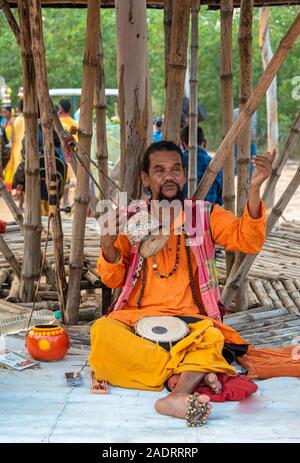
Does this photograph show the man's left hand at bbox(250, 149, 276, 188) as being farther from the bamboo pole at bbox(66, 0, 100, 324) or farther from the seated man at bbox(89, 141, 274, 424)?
the bamboo pole at bbox(66, 0, 100, 324)

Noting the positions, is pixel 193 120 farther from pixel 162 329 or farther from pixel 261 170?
pixel 162 329

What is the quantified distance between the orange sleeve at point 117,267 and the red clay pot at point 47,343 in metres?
0.27

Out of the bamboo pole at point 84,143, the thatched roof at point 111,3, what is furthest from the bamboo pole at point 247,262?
the thatched roof at point 111,3

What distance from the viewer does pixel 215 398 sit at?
271 cm

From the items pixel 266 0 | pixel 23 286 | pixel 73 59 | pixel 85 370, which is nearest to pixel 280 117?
pixel 73 59

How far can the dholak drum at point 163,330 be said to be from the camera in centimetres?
286

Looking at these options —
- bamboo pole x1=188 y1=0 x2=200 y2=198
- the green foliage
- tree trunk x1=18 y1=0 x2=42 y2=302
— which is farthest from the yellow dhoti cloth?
the green foliage

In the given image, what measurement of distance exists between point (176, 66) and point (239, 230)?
93 cm

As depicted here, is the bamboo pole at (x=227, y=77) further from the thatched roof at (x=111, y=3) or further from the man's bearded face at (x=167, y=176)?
the thatched roof at (x=111, y=3)

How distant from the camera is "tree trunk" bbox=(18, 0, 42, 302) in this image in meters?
4.00

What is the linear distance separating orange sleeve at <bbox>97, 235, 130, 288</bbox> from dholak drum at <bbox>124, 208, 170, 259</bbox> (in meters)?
0.03

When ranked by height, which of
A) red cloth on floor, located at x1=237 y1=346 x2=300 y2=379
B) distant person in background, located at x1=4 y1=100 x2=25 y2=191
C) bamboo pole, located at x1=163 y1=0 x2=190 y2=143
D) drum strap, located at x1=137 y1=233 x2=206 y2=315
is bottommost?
distant person in background, located at x1=4 y1=100 x2=25 y2=191

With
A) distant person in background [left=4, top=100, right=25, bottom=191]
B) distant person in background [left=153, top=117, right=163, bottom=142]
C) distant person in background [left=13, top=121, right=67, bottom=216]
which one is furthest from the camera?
distant person in background [left=4, top=100, right=25, bottom=191]

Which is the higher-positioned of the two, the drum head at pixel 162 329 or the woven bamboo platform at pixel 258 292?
the drum head at pixel 162 329
